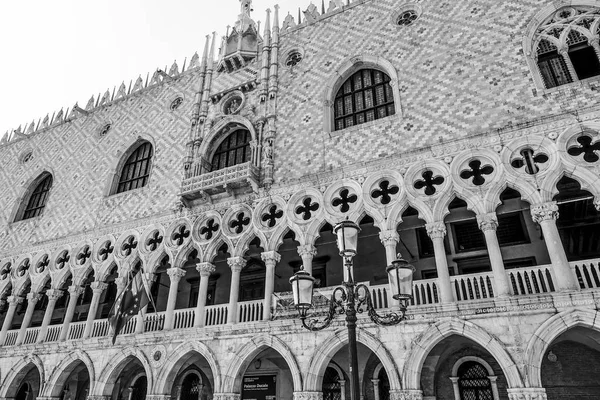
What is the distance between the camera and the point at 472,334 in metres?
7.87

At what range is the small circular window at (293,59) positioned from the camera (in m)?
14.5

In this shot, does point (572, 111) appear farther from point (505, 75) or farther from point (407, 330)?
point (407, 330)

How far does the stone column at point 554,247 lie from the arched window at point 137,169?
12.7 m

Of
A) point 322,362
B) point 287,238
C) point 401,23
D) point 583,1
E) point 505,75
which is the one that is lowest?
point 322,362

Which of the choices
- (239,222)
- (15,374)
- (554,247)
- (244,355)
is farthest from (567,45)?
(15,374)

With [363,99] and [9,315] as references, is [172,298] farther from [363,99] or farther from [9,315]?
[363,99]

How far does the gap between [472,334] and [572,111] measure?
5400 millimetres

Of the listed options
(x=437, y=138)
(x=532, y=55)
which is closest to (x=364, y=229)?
(x=437, y=138)

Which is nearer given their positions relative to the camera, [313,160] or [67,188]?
[313,160]

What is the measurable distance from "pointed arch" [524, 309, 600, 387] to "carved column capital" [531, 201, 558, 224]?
1.91 m

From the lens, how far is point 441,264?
349 inches

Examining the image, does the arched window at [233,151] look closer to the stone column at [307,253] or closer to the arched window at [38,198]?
the stone column at [307,253]

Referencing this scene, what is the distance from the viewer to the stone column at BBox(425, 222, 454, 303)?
335 inches

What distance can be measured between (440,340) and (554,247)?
285 cm
